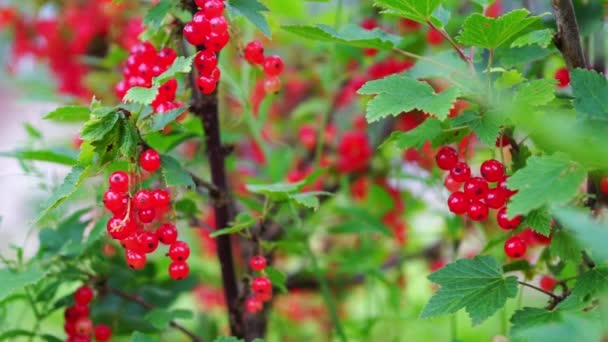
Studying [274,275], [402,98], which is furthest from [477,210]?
[274,275]

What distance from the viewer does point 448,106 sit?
69cm

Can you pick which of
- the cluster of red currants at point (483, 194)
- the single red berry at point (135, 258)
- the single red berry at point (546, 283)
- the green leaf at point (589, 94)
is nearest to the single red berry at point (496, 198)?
the cluster of red currants at point (483, 194)

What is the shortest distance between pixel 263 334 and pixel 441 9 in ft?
2.20

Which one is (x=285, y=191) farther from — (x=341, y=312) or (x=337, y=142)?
(x=341, y=312)

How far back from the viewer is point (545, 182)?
614 mm

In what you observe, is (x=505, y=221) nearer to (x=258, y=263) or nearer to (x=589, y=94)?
(x=589, y=94)

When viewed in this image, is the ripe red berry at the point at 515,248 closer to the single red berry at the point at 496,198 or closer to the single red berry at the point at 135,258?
the single red berry at the point at 496,198

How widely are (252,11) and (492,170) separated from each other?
0.31m

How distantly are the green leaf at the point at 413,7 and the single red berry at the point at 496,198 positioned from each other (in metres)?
0.20

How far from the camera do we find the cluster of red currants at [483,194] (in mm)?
751

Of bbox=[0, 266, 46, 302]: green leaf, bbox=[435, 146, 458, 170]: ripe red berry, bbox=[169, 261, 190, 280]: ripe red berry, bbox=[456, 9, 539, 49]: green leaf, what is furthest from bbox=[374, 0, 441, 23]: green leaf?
bbox=[0, 266, 46, 302]: green leaf

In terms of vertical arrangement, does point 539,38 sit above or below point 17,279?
above

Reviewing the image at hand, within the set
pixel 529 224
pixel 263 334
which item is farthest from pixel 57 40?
pixel 529 224

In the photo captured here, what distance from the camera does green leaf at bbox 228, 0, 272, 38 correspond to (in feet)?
2.50
